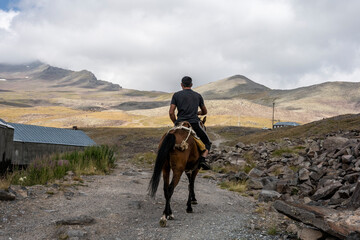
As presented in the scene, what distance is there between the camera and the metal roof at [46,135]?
2561cm

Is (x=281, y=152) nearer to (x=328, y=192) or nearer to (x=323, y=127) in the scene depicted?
(x=328, y=192)

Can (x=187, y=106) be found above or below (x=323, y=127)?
above

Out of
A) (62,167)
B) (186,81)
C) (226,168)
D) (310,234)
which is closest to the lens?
(310,234)

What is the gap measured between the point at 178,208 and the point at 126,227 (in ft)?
7.15

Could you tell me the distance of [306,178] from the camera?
35.2 ft

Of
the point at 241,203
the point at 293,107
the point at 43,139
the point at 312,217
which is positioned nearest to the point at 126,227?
the point at 312,217

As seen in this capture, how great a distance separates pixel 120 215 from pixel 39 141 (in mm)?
22213

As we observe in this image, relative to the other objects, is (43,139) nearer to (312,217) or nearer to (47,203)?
(47,203)

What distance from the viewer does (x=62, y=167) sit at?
1189 centimetres

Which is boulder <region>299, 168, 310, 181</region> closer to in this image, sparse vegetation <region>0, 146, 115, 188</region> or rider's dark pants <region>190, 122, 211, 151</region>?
rider's dark pants <region>190, 122, 211, 151</region>

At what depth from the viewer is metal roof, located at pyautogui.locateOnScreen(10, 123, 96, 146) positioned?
84.0 ft

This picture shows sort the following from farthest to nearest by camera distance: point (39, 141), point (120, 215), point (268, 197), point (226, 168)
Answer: point (39, 141)
point (226, 168)
point (268, 197)
point (120, 215)

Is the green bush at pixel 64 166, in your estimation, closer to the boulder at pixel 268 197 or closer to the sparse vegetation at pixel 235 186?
the sparse vegetation at pixel 235 186

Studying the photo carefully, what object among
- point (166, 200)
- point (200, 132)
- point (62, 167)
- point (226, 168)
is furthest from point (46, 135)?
point (166, 200)
